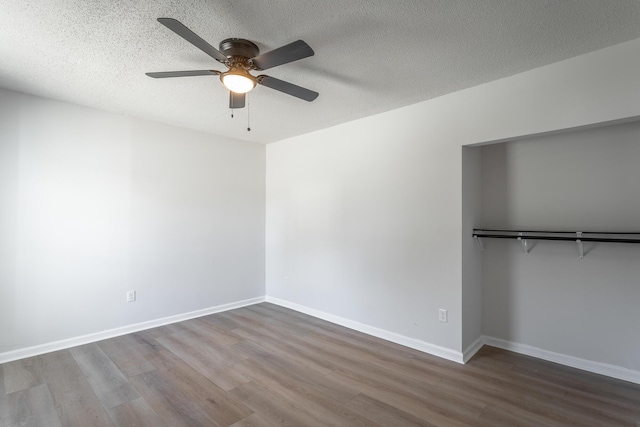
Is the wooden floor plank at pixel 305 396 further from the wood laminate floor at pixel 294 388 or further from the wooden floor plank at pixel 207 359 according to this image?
the wooden floor plank at pixel 207 359

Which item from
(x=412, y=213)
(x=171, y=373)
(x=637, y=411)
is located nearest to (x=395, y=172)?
(x=412, y=213)

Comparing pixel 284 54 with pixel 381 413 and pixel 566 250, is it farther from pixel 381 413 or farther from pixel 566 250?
pixel 566 250

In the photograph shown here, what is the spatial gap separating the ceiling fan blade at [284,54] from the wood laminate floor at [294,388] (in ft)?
7.69

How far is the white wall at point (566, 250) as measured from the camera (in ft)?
7.93

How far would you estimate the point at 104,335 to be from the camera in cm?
329

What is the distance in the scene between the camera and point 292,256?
4.42 meters

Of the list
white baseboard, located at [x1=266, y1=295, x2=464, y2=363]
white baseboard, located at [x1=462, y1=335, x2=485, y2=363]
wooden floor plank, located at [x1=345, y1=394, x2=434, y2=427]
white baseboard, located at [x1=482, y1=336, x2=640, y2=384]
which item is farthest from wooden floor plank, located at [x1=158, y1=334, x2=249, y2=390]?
white baseboard, located at [x1=482, y1=336, x2=640, y2=384]

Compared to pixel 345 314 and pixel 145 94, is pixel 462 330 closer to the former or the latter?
pixel 345 314

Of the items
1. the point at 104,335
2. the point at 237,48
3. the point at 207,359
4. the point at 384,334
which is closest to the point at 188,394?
the point at 207,359

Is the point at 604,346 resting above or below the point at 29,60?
below

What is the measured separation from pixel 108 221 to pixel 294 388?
2745 millimetres

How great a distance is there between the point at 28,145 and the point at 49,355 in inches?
81.4

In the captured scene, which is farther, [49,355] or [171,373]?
[49,355]

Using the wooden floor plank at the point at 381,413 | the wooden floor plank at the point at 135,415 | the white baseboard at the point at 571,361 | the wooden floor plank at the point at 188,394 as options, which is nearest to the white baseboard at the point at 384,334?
the white baseboard at the point at 571,361
